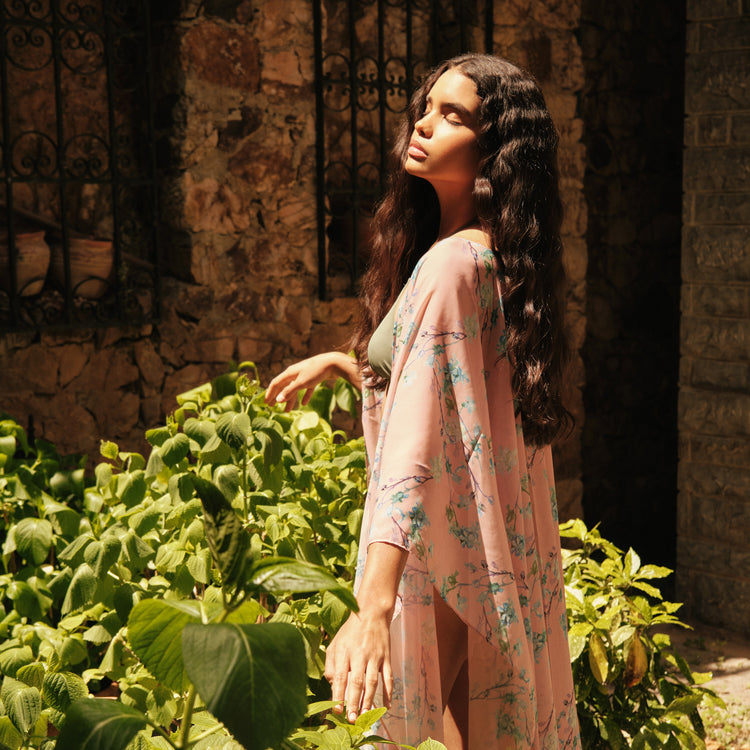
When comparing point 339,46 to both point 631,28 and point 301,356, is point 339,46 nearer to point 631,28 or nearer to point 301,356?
point 301,356

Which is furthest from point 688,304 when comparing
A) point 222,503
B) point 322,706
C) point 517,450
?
point 222,503

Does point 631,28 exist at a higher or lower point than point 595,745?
higher

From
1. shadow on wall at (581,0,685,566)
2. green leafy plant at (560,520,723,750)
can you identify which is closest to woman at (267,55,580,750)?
green leafy plant at (560,520,723,750)

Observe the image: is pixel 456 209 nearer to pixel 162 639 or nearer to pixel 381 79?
pixel 162 639

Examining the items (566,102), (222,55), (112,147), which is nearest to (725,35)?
(566,102)

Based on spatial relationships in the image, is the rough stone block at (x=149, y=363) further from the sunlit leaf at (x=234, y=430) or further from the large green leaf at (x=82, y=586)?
the large green leaf at (x=82, y=586)

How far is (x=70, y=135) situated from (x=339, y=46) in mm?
Result: 1096

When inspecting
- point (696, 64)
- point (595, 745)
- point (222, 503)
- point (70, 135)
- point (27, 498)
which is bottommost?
point (595, 745)

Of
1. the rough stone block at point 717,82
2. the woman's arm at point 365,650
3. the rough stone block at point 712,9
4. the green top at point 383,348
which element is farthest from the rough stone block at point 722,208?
the woman's arm at point 365,650

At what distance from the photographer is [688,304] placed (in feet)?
13.0

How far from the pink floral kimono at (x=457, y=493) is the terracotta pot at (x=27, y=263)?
167 cm

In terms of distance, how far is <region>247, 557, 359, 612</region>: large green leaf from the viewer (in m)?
0.64

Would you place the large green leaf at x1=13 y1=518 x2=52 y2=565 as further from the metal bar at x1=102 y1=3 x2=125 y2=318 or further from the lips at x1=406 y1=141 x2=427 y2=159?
the metal bar at x1=102 y1=3 x2=125 y2=318

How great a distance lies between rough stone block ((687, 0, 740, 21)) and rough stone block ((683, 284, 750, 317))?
1.08 metres
